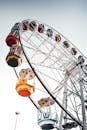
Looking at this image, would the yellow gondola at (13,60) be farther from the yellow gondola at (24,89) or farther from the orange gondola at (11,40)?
the orange gondola at (11,40)

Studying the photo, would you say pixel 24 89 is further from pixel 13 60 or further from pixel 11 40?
pixel 11 40

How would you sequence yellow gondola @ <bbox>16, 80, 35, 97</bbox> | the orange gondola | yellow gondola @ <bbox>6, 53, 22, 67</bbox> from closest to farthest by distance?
yellow gondola @ <bbox>16, 80, 35, 97</bbox>
yellow gondola @ <bbox>6, 53, 22, 67</bbox>
the orange gondola

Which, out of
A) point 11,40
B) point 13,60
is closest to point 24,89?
point 13,60

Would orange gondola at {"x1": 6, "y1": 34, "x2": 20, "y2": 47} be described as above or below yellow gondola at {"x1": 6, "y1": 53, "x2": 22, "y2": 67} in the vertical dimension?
above

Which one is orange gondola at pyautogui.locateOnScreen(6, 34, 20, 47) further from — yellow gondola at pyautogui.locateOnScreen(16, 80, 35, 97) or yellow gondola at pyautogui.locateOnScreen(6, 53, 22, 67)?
yellow gondola at pyautogui.locateOnScreen(16, 80, 35, 97)

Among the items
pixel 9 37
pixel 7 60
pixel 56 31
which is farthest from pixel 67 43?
pixel 7 60

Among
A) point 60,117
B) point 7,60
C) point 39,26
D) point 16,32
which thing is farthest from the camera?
point 39,26

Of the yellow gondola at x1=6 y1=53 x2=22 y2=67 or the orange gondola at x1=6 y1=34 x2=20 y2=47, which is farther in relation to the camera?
the orange gondola at x1=6 y1=34 x2=20 y2=47

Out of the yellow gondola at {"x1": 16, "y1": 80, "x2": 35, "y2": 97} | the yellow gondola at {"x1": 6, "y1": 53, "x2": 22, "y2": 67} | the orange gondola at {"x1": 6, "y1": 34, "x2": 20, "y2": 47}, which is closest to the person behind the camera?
the yellow gondola at {"x1": 16, "y1": 80, "x2": 35, "y2": 97}

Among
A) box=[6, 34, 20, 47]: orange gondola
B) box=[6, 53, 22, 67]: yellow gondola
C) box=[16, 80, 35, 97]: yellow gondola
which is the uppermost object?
box=[6, 34, 20, 47]: orange gondola

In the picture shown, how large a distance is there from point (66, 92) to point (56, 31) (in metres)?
4.66

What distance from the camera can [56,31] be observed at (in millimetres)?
20562

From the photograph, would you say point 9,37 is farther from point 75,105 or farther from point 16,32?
point 75,105

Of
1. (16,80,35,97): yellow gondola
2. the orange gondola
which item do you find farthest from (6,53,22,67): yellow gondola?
the orange gondola
